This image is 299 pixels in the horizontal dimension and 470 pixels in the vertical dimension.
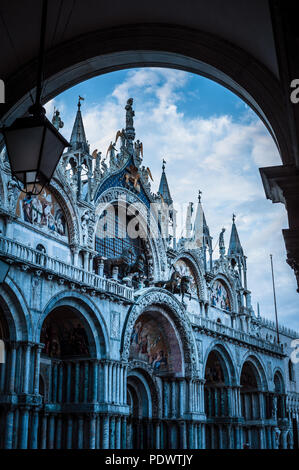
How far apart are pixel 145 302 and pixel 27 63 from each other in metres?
16.6

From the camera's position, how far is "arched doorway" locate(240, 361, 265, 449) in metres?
30.6

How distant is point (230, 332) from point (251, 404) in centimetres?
545

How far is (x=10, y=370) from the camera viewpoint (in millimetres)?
15234

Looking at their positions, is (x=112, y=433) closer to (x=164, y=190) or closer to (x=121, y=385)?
(x=121, y=385)

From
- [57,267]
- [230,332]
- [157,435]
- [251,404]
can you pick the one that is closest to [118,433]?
[157,435]

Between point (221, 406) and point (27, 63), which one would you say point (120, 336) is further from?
point (27, 63)

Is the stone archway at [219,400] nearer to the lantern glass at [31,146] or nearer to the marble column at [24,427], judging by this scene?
the marble column at [24,427]

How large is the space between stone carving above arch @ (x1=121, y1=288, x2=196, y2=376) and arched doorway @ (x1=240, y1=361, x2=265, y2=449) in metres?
7.74

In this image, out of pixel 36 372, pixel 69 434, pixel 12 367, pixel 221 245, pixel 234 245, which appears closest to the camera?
pixel 12 367

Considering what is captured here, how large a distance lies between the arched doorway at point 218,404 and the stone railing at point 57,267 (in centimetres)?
942

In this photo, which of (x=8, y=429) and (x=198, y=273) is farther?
(x=198, y=273)

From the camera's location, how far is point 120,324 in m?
20.2

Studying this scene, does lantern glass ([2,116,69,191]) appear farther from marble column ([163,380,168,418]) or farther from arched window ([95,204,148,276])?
marble column ([163,380,168,418])
